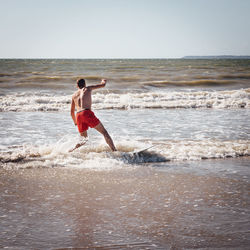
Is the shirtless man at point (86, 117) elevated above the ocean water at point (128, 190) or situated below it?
above

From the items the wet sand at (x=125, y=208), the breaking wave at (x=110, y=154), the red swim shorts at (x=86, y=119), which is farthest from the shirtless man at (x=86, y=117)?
the wet sand at (x=125, y=208)

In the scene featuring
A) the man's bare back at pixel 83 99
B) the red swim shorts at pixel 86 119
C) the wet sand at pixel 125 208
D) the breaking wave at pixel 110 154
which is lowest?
the wet sand at pixel 125 208

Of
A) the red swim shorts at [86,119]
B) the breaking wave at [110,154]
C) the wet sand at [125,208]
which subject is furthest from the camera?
the red swim shorts at [86,119]

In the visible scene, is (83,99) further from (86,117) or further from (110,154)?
Result: (110,154)

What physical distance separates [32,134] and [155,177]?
170 inches

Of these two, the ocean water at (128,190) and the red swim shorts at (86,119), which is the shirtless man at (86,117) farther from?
the ocean water at (128,190)

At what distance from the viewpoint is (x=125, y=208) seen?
361 centimetres

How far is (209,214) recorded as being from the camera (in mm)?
3416

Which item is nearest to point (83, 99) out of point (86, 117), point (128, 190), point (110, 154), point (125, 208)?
point (86, 117)

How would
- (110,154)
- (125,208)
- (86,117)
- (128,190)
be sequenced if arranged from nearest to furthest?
(125,208)
(128,190)
(110,154)
(86,117)

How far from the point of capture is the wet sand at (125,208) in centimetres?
288

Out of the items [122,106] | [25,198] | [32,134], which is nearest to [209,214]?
[25,198]

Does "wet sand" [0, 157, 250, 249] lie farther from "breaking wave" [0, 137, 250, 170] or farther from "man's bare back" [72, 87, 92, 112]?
"man's bare back" [72, 87, 92, 112]

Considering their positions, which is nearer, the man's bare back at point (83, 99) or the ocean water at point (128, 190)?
the ocean water at point (128, 190)
